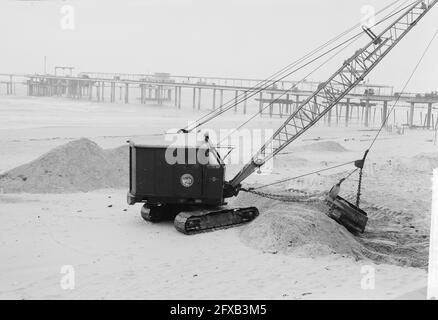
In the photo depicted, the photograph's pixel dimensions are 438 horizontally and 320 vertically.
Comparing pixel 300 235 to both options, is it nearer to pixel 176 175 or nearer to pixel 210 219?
pixel 210 219

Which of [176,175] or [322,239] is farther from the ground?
[176,175]

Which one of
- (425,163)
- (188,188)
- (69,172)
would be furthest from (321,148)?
(188,188)

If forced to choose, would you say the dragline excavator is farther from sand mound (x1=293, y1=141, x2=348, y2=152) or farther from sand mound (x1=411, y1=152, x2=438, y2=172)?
sand mound (x1=293, y1=141, x2=348, y2=152)

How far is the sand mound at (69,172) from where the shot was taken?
20078 mm

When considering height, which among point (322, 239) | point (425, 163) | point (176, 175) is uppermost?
point (176, 175)

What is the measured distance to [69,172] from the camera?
2123 cm

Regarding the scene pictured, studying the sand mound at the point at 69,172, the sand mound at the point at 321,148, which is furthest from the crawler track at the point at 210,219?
the sand mound at the point at 321,148

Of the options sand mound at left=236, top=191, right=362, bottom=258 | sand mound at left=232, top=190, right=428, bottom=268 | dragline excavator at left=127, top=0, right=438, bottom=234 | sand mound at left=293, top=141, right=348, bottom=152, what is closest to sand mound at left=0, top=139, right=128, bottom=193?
dragline excavator at left=127, top=0, right=438, bottom=234

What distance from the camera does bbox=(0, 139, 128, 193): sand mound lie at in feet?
65.9

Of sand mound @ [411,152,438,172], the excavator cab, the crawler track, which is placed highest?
the excavator cab

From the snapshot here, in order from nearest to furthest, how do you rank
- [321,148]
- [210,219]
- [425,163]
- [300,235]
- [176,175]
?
1. [300,235]
2. [210,219]
3. [176,175]
4. [425,163]
5. [321,148]
